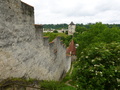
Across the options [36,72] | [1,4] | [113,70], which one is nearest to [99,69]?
[113,70]

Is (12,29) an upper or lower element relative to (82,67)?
upper

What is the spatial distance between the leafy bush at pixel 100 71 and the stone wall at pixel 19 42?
10.1 feet

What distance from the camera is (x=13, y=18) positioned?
4992 millimetres

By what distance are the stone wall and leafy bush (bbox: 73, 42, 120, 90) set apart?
308cm

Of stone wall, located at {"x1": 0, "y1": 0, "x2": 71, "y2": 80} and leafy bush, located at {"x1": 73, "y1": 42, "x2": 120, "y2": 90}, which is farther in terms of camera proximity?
leafy bush, located at {"x1": 73, "y1": 42, "x2": 120, "y2": 90}

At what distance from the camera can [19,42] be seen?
18.1ft

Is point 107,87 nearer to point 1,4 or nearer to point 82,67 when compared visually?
point 82,67

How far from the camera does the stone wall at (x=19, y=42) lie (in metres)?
4.51

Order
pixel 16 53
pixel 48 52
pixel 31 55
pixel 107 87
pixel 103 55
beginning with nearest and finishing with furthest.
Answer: pixel 16 53
pixel 107 87
pixel 103 55
pixel 31 55
pixel 48 52

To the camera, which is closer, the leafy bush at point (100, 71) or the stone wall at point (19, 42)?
the stone wall at point (19, 42)

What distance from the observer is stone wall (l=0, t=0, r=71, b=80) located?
451 centimetres

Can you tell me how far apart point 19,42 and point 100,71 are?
4.70 metres

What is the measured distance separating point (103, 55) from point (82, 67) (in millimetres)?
1466

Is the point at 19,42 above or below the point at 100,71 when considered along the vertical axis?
above
